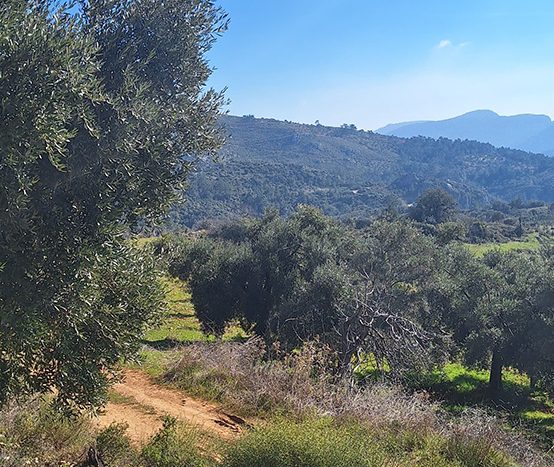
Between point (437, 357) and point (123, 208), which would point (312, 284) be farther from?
point (123, 208)

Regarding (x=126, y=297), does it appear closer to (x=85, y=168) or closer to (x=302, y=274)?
(x=85, y=168)

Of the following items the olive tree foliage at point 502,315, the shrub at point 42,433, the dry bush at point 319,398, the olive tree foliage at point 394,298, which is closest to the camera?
the shrub at point 42,433

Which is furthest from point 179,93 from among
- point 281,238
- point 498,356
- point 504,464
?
point 498,356

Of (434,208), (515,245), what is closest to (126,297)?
(515,245)

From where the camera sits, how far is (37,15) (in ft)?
18.6

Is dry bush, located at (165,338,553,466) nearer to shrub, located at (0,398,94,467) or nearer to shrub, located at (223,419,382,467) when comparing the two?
shrub, located at (223,419,382,467)

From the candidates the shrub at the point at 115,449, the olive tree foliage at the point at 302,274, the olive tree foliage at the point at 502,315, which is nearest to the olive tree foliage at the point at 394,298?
the olive tree foliage at the point at 302,274

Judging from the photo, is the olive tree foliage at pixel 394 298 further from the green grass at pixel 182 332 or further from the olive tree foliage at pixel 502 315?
the green grass at pixel 182 332

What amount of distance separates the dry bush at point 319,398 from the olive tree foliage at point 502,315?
12.1 metres

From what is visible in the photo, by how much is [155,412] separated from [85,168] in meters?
7.22

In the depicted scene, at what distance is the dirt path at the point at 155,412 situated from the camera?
407 inches

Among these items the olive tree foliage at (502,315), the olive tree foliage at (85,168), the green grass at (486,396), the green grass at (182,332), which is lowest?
the green grass at (486,396)

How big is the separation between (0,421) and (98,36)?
5879mm

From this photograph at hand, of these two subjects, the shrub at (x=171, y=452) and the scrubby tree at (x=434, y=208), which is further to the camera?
the scrubby tree at (x=434, y=208)
